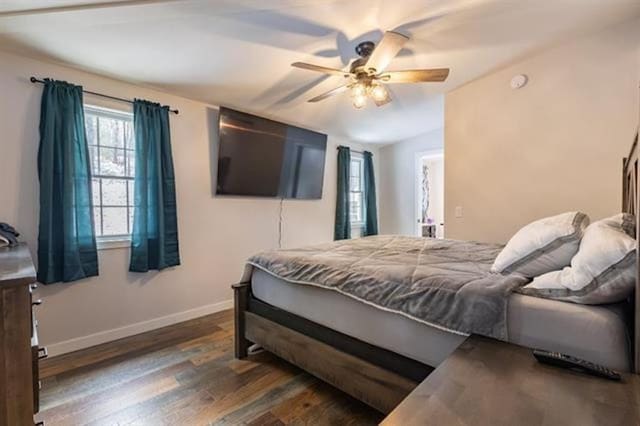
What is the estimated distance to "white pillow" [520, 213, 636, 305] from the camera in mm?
1082

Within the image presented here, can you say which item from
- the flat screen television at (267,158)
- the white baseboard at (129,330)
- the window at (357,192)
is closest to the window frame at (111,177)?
the white baseboard at (129,330)

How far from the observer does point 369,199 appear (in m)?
5.45

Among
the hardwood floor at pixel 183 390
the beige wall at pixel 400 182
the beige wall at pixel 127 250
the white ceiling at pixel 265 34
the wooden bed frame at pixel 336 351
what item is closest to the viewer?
the wooden bed frame at pixel 336 351

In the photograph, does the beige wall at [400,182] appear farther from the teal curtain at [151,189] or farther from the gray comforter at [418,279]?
the teal curtain at [151,189]

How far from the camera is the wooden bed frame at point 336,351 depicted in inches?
59.9

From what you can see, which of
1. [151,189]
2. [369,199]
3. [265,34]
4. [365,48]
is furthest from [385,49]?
[369,199]

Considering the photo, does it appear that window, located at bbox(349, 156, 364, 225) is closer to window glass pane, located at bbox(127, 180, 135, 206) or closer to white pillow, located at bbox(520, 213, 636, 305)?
window glass pane, located at bbox(127, 180, 135, 206)

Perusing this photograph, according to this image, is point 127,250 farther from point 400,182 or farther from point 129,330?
point 400,182

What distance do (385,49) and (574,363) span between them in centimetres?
194

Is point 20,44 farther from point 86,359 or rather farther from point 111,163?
point 86,359

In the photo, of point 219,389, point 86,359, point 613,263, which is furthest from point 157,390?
point 613,263

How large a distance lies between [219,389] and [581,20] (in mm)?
3936

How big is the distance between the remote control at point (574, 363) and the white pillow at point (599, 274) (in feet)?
0.77

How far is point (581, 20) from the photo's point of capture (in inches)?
104
